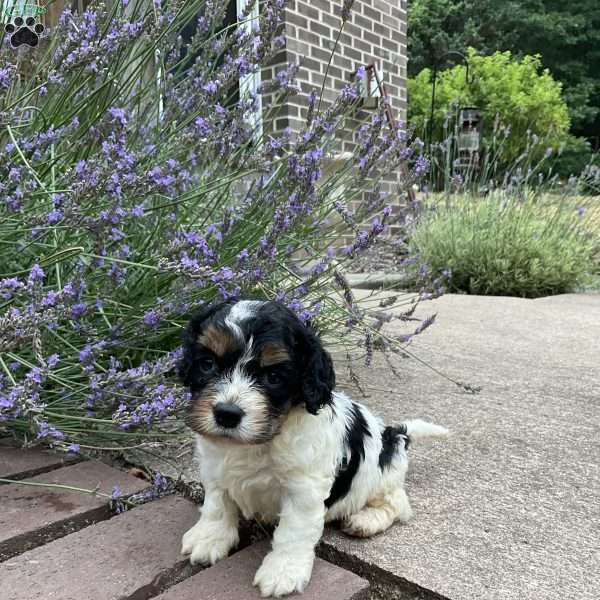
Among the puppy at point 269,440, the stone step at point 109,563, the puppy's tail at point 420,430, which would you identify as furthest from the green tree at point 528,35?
the stone step at point 109,563

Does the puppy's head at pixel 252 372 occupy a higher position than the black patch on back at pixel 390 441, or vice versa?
the puppy's head at pixel 252 372

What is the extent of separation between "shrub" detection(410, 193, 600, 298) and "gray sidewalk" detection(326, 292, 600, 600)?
10.2 feet

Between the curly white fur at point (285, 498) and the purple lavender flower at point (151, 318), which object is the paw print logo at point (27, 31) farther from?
the curly white fur at point (285, 498)

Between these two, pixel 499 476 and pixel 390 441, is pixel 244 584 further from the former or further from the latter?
pixel 499 476

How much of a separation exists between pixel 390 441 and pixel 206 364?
801mm

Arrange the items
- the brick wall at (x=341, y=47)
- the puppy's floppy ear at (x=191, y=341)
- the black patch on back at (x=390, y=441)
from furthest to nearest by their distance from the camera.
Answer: the brick wall at (x=341, y=47), the black patch on back at (x=390, y=441), the puppy's floppy ear at (x=191, y=341)

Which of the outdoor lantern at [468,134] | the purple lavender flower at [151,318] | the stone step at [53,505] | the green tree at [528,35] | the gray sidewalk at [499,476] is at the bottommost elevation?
the gray sidewalk at [499,476]

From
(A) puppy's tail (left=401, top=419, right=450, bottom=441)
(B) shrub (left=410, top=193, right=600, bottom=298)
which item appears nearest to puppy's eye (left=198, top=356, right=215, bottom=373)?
(A) puppy's tail (left=401, top=419, right=450, bottom=441)

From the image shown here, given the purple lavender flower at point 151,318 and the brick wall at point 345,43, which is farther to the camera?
the brick wall at point 345,43

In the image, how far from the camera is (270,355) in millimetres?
1667

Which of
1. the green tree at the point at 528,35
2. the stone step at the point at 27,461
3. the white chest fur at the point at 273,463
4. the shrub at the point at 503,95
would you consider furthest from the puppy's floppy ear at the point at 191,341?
the green tree at the point at 528,35

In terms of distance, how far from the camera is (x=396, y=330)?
15.9ft

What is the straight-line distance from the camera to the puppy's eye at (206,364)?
1.73 metres

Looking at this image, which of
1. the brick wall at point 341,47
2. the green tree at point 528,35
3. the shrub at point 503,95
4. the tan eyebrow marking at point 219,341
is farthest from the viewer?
the green tree at point 528,35
